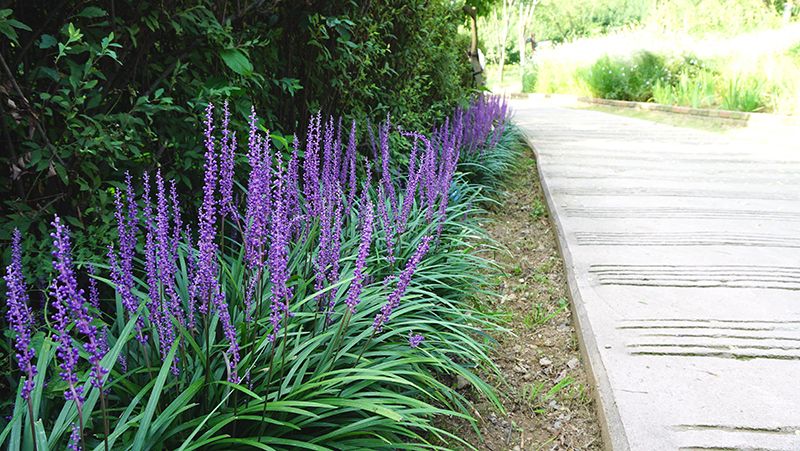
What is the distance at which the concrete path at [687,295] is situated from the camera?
7.72ft

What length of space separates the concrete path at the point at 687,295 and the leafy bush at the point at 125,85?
74.0 inches

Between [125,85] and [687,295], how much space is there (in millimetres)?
3135

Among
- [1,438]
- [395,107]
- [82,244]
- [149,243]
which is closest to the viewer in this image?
[1,438]

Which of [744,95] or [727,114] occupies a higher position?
[744,95]

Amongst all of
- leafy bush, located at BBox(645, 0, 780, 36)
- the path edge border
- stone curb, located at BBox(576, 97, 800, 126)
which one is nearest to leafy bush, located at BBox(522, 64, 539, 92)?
leafy bush, located at BBox(645, 0, 780, 36)

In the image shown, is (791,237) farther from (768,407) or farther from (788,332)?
(768,407)

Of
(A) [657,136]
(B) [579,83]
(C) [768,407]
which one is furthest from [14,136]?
(B) [579,83]

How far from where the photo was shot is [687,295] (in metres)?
3.55

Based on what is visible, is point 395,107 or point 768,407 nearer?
Result: point 768,407

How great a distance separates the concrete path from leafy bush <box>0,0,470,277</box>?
6.17 ft

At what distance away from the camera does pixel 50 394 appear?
5.29 feet

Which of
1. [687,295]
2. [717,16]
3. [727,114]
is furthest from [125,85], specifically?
[717,16]

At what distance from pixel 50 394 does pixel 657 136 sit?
10444 millimetres

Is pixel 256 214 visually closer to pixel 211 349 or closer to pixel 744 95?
pixel 211 349
